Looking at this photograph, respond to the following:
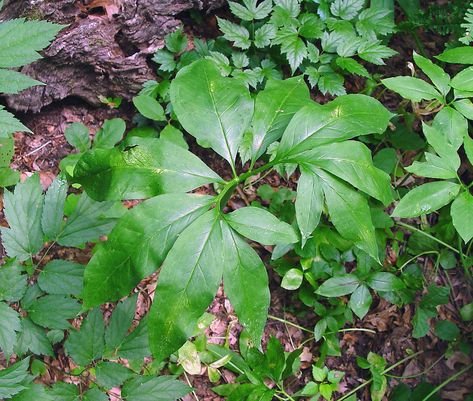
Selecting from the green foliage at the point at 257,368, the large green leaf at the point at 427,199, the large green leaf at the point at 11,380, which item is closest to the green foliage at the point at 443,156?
the large green leaf at the point at 427,199

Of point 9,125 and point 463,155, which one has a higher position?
point 9,125

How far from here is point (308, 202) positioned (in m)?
1.62

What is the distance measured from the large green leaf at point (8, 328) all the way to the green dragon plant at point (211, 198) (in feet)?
1.39

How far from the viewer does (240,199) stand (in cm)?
287

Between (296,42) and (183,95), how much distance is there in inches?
47.5

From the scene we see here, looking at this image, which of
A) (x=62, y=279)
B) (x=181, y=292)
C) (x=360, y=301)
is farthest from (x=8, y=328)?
(x=360, y=301)

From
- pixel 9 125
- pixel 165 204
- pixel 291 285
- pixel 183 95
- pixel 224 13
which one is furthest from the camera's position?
pixel 224 13

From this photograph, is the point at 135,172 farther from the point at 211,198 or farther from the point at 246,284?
the point at 246,284

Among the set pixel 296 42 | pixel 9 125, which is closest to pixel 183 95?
pixel 9 125

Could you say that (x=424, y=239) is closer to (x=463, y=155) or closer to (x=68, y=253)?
(x=463, y=155)

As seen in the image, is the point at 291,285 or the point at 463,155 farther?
the point at 463,155

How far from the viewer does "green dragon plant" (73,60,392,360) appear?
58.7 inches

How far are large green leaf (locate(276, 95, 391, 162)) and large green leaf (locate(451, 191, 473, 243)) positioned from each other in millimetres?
→ 574

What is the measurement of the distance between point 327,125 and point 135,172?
70 cm
